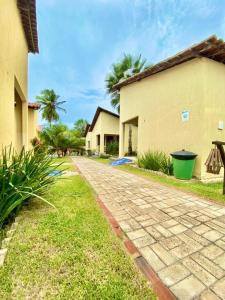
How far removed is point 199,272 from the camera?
5.83 feet

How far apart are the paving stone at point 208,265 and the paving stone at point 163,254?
27 cm

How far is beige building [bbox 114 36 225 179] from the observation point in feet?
21.1

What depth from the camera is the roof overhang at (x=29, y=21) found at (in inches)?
230

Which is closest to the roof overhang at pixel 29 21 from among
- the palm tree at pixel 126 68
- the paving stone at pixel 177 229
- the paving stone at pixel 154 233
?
the paving stone at pixel 154 233

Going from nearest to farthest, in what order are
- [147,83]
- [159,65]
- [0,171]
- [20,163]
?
[0,171]
[20,163]
[159,65]
[147,83]

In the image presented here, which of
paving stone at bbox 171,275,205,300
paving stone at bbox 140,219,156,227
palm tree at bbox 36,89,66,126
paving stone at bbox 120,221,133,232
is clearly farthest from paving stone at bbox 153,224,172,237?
palm tree at bbox 36,89,66,126

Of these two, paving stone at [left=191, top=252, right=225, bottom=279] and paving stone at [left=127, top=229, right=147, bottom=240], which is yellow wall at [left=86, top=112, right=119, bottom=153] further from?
paving stone at [left=191, top=252, right=225, bottom=279]

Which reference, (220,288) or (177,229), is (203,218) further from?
(220,288)

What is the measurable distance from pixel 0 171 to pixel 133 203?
271 centimetres

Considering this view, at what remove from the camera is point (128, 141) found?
16.3 metres

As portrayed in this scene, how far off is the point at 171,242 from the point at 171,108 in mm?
6747

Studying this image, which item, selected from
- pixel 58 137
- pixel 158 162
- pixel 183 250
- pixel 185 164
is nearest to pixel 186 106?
pixel 185 164

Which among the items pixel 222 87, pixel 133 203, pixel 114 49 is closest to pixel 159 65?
pixel 222 87

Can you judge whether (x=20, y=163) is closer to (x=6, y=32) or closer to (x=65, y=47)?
(x=6, y=32)
